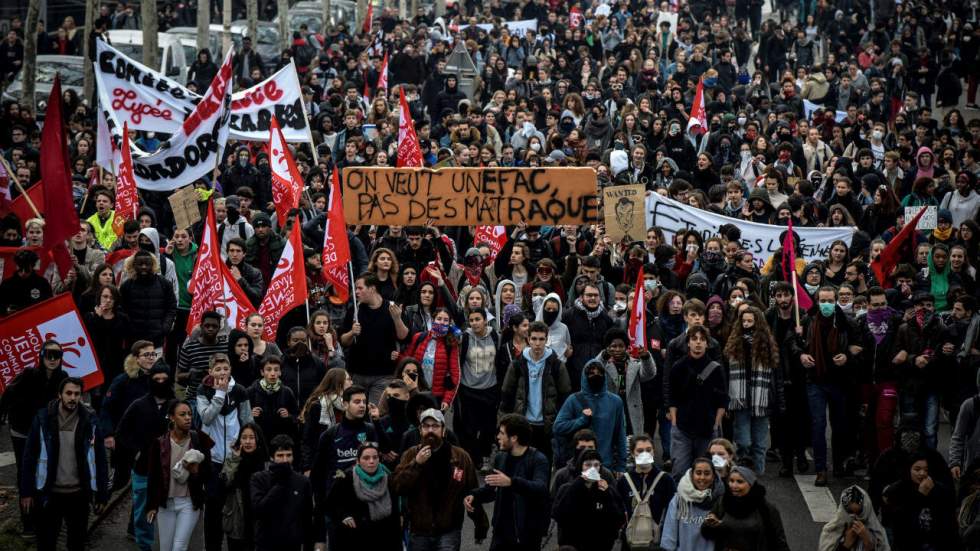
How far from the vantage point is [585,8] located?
4156cm

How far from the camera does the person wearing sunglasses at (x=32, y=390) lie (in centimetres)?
1142

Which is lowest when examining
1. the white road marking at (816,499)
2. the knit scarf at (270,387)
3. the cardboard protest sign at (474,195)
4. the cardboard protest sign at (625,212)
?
the white road marking at (816,499)

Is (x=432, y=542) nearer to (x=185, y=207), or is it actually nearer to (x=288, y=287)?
(x=288, y=287)

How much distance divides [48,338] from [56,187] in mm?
1929

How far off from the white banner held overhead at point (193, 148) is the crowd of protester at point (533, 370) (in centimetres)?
Answer: 53

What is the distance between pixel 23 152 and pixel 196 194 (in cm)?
384

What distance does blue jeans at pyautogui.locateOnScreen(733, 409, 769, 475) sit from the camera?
493 inches

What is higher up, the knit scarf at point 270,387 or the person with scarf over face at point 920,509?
the knit scarf at point 270,387

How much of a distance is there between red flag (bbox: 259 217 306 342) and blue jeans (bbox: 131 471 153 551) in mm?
2656

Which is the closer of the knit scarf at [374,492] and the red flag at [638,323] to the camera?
the knit scarf at [374,492]

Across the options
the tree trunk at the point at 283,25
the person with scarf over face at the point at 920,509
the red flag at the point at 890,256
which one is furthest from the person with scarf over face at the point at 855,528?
the tree trunk at the point at 283,25

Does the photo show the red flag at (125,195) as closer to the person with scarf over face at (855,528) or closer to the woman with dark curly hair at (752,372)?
the woman with dark curly hair at (752,372)

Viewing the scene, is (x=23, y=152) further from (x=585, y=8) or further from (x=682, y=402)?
(x=585, y=8)

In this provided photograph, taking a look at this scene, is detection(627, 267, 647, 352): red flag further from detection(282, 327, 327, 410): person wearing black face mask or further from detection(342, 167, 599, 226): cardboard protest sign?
detection(282, 327, 327, 410): person wearing black face mask
